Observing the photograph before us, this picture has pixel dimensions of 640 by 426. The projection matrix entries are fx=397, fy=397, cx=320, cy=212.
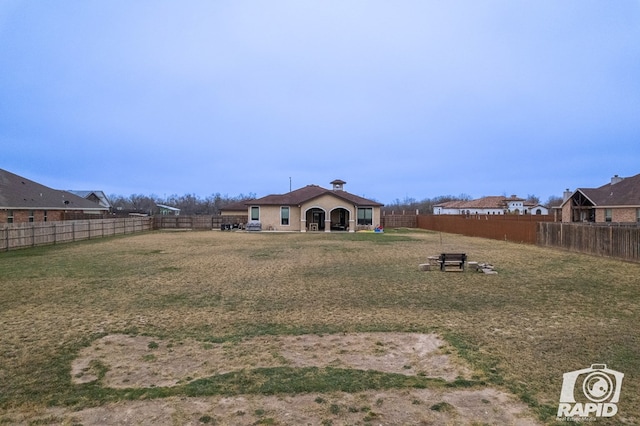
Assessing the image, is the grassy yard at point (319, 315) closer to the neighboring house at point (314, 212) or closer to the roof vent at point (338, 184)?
the neighboring house at point (314, 212)

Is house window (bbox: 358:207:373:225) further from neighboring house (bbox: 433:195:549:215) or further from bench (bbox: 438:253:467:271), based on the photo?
neighboring house (bbox: 433:195:549:215)

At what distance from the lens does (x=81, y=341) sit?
22.1ft

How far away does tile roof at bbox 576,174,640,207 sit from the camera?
31328mm

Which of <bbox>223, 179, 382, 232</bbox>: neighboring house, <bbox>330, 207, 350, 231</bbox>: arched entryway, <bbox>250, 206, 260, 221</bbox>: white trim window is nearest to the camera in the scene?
<bbox>223, 179, 382, 232</bbox>: neighboring house

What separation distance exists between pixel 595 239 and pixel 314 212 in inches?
1074

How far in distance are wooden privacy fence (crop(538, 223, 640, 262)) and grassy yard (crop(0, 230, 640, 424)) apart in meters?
1.12

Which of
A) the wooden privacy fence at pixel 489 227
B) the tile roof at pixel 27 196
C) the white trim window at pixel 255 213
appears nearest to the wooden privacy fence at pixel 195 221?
the white trim window at pixel 255 213

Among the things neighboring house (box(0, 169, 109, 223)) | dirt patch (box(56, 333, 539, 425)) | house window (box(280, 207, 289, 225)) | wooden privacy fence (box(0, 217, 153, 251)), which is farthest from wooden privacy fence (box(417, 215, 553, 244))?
neighboring house (box(0, 169, 109, 223))

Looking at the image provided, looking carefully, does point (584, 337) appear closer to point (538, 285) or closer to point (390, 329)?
point (390, 329)

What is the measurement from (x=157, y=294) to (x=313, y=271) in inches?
213

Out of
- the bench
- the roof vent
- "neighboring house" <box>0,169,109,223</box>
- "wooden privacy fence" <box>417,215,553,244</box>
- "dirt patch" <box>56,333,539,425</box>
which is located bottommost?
"dirt patch" <box>56,333,539,425</box>

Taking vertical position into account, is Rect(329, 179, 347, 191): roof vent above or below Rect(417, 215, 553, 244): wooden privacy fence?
above

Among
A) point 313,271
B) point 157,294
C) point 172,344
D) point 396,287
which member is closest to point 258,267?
point 313,271

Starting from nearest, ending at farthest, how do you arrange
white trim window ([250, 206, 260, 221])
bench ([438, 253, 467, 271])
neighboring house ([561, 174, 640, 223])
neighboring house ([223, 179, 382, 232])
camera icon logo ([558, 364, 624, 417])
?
camera icon logo ([558, 364, 624, 417]), bench ([438, 253, 467, 271]), neighboring house ([561, 174, 640, 223]), neighboring house ([223, 179, 382, 232]), white trim window ([250, 206, 260, 221])
